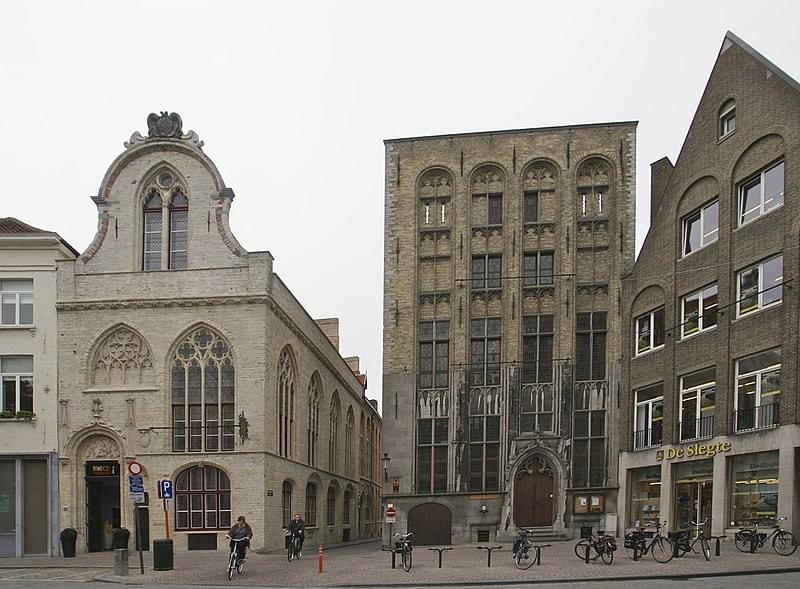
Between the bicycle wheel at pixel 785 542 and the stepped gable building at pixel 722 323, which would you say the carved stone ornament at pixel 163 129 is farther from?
the bicycle wheel at pixel 785 542

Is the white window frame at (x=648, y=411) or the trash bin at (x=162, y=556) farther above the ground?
the white window frame at (x=648, y=411)

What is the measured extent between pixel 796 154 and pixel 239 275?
63.3 ft

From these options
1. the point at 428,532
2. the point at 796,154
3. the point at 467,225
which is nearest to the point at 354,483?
the point at 428,532

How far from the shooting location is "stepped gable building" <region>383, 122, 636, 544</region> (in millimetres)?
36531

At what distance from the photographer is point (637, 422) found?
33906 millimetres

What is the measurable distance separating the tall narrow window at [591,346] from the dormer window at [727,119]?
9.89 metres

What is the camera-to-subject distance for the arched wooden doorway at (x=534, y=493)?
36312 mm

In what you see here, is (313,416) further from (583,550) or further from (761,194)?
(761,194)

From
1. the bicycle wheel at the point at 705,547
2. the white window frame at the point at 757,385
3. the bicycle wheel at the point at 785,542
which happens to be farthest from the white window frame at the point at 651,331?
the bicycle wheel at the point at 705,547

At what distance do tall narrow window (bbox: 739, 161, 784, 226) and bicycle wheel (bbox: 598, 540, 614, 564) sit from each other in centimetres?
1150

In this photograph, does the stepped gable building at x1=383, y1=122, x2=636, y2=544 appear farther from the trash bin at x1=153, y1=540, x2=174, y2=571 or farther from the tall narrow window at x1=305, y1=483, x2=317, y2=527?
the trash bin at x1=153, y1=540, x2=174, y2=571

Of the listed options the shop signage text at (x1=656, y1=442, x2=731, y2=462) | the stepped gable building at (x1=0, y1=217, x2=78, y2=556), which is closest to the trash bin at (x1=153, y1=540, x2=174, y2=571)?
the stepped gable building at (x1=0, y1=217, x2=78, y2=556)

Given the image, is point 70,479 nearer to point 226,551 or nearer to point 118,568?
point 226,551

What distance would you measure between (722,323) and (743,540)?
7430 mm
